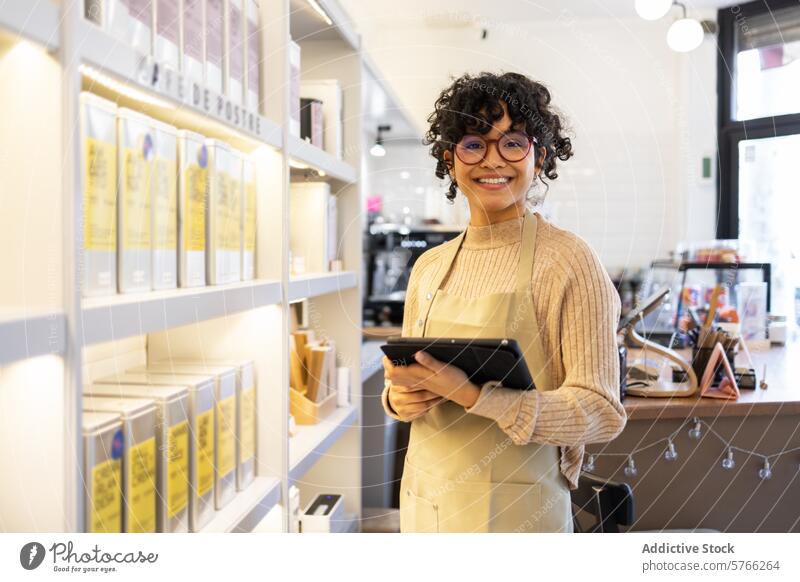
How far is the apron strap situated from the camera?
100cm

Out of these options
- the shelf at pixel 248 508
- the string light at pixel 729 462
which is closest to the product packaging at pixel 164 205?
the shelf at pixel 248 508

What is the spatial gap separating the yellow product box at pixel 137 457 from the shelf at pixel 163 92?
375mm

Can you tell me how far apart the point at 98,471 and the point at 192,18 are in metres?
0.61

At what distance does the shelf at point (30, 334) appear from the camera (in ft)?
2.04

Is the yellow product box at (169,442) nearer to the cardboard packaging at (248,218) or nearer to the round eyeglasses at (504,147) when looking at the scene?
the cardboard packaging at (248,218)

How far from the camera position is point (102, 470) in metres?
0.82

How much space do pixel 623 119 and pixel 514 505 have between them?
3.87 meters

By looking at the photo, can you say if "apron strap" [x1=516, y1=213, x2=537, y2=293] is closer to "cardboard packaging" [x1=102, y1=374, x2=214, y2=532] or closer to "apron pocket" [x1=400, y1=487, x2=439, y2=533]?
"apron pocket" [x1=400, y1=487, x2=439, y2=533]

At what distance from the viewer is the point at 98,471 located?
A: 31.8 inches

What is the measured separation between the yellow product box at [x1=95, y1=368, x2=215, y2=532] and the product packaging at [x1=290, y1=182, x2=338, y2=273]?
2.38 ft

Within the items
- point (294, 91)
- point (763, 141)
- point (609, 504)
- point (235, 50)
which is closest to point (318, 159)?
point (294, 91)

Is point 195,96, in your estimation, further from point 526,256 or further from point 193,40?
point 526,256
